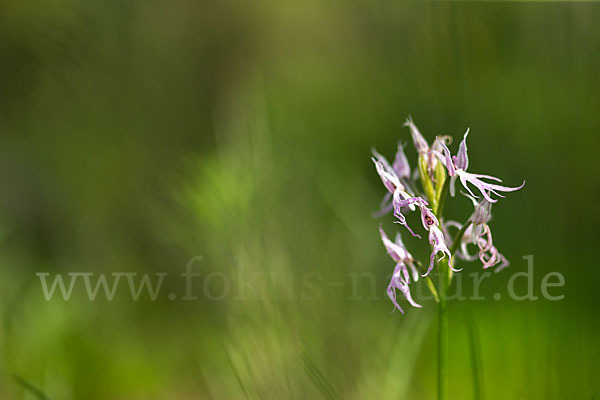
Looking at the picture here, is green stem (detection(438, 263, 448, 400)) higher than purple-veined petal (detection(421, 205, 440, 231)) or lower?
lower

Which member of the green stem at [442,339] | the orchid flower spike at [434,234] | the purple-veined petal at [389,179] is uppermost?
the purple-veined petal at [389,179]

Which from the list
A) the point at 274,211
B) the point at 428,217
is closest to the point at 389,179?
the point at 428,217

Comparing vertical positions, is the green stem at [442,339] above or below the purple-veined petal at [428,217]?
below

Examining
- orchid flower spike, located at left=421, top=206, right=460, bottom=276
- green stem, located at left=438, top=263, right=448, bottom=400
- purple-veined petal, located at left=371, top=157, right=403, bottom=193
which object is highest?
purple-veined petal, located at left=371, top=157, right=403, bottom=193

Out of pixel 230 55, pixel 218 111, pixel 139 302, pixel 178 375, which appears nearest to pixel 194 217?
pixel 178 375

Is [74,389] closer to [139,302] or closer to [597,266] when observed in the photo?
[139,302]

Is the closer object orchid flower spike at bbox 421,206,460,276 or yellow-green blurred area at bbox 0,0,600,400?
orchid flower spike at bbox 421,206,460,276

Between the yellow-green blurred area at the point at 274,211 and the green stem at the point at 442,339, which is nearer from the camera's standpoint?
the green stem at the point at 442,339

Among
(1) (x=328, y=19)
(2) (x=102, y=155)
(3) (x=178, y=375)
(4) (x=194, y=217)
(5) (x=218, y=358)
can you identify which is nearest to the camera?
(5) (x=218, y=358)
